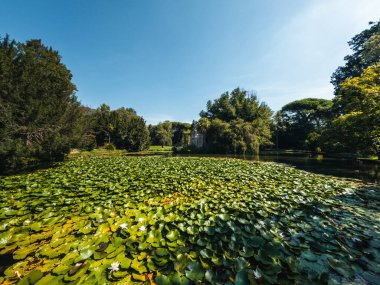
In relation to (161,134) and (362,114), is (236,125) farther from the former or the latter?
(161,134)

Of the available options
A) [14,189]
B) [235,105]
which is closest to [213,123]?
[235,105]

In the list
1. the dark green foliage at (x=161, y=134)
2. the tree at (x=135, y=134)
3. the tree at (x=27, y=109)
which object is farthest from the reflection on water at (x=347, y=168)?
the dark green foliage at (x=161, y=134)

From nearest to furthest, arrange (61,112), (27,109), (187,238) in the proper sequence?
(187,238), (27,109), (61,112)

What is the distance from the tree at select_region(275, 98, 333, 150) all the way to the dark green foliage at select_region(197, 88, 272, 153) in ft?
30.0

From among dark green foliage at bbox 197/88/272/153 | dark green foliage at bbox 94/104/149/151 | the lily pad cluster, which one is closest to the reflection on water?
the lily pad cluster

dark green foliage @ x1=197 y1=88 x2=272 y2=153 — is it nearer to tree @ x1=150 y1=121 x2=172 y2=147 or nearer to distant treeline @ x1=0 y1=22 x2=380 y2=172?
distant treeline @ x1=0 y1=22 x2=380 y2=172

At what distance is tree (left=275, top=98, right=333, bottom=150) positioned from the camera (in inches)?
1545

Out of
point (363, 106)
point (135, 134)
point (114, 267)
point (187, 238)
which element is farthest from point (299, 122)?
point (114, 267)

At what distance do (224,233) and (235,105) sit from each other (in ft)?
122

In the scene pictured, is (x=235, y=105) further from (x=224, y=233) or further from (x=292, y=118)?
(x=224, y=233)

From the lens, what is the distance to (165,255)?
2.09 metres

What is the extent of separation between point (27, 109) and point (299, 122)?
50.4 meters

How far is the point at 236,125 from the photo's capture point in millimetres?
28625

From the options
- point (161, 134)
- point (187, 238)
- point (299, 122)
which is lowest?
point (187, 238)
